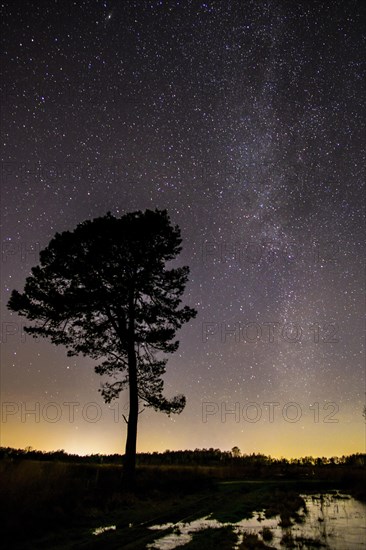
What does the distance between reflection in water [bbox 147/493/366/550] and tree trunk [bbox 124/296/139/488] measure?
7576mm

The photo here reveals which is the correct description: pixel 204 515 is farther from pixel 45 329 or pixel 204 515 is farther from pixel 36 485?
pixel 45 329

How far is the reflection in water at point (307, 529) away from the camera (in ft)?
27.2

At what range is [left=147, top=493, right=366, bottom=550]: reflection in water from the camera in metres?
8.28

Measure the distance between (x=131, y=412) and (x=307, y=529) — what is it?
1131 cm

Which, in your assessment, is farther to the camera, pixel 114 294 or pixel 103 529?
pixel 114 294

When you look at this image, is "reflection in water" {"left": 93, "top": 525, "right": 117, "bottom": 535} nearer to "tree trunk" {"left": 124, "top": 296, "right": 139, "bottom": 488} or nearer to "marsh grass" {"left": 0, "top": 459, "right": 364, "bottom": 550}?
"marsh grass" {"left": 0, "top": 459, "right": 364, "bottom": 550}

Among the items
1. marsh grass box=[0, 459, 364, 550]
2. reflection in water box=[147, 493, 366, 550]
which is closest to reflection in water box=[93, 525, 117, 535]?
marsh grass box=[0, 459, 364, 550]

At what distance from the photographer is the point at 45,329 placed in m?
20.7

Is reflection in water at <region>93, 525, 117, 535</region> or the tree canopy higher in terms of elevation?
the tree canopy

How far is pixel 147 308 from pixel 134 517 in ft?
34.8

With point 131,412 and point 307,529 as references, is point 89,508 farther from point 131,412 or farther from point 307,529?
point 131,412

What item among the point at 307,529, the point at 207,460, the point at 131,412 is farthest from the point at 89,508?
the point at 207,460

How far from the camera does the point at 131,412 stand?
65.9 ft

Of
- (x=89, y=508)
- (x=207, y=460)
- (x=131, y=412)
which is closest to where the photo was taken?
(x=89, y=508)
